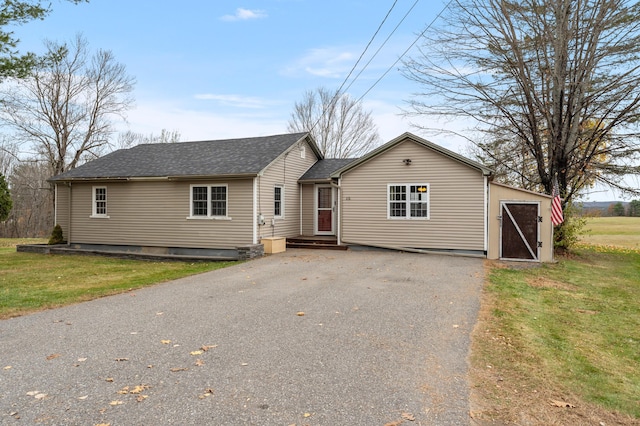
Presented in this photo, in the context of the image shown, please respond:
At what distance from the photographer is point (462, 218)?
13688 mm

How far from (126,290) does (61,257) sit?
9.18m

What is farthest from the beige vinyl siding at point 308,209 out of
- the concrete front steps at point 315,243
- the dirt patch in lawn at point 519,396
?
the dirt patch in lawn at point 519,396

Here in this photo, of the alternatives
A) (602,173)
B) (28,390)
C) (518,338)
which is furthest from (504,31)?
(28,390)

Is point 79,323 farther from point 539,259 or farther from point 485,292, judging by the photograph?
point 539,259

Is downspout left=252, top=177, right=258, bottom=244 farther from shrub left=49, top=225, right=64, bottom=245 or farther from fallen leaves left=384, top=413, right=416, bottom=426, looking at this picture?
fallen leaves left=384, top=413, right=416, bottom=426

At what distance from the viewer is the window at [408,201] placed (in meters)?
14.2

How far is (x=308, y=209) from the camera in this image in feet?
57.7

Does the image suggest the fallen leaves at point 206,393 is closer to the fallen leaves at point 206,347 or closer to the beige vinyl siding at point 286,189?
the fallen leaves at point 206,347

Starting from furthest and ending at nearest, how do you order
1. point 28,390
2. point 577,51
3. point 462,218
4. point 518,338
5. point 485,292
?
point 577,51 < point 462,218 < point 485,292 < point 518,338 < point 28,390

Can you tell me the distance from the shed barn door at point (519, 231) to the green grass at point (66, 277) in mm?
9216

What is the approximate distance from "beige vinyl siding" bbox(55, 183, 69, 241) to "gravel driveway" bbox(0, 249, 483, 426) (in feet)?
39.7

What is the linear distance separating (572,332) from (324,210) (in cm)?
1230

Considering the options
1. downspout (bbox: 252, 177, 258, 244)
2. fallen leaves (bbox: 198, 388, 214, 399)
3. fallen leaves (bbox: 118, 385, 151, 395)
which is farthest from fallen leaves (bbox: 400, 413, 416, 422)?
downspout (bbox: 252, 177, 258, 244)

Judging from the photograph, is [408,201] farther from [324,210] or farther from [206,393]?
[206,393]
